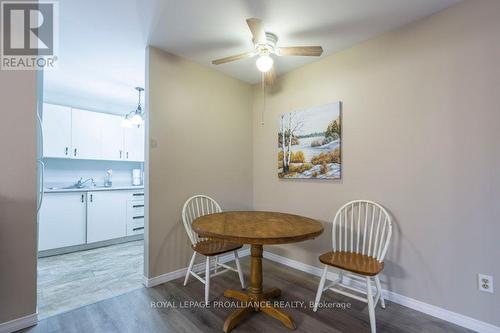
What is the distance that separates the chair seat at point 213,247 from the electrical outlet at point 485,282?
5.91ft

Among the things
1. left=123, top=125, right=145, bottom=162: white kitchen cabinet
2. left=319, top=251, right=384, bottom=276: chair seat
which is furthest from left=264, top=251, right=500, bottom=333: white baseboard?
left=123, top=125, right=145, bottom=162: white kitchen cabinet

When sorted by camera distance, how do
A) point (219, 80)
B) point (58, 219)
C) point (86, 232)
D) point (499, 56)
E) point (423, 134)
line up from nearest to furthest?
1. point (499, 56)
2. point (423, 134)
3. point (219, 80)
4. point (58, 219)
5. point (86, 232)

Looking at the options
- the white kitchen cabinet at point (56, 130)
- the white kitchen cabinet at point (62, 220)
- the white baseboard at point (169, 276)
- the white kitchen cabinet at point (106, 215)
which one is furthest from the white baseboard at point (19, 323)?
the white kitchen cabinet at point (56, 130)

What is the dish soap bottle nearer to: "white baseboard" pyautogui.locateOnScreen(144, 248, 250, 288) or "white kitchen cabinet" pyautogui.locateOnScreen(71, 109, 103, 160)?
"white kitchen cabinet" pyautogui.locateOnScreen(71, 109, 103, 160)

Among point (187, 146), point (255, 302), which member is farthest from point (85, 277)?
point (255, 302)

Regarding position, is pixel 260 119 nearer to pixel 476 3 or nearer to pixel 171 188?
pixel 171 188

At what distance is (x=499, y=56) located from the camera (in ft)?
5.37

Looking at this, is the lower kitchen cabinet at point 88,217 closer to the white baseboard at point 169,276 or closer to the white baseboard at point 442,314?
the white baseboard at point 169,276

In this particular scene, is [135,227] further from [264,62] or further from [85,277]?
[264,62]

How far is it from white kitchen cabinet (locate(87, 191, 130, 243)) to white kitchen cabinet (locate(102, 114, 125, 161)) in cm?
72

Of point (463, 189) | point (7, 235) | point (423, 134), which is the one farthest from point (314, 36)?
point (7, 235)

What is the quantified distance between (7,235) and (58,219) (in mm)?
1896

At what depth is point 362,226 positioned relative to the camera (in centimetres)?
227

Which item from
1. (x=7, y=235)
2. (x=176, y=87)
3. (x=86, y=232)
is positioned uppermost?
(x=176, y=87)
